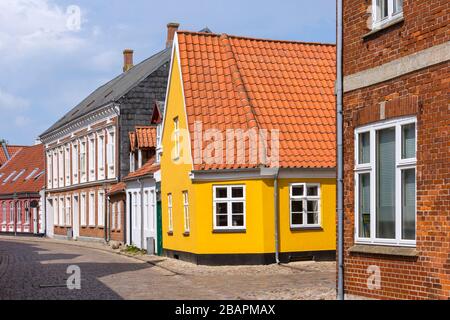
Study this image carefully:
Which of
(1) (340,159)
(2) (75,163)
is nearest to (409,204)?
(1) (340,159)

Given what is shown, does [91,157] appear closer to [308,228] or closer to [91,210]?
[91,210]

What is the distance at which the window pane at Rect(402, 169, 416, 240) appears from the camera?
11.8m

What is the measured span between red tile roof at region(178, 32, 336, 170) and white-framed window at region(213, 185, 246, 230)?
29.9 inches

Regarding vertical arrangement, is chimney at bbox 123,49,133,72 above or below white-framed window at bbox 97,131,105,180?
above

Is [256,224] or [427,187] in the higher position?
[427,187]

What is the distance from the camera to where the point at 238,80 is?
1051 inches

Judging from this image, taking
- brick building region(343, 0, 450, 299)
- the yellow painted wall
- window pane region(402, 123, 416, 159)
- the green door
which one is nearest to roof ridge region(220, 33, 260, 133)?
the yellow painted wall

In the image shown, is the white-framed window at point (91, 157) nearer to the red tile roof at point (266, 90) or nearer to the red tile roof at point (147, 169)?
the red tile roof at point (147, 169)

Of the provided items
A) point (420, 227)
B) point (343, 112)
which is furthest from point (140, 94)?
point (420, 227)

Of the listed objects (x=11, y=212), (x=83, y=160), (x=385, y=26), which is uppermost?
(x=385, y=26)

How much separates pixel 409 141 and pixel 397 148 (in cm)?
26

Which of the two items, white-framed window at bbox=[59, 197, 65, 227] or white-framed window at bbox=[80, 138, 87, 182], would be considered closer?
white-framed window at bbox=[80, 138, 87, 182]

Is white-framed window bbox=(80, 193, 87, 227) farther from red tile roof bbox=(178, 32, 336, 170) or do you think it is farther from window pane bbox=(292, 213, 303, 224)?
window pane bbox=(292, 213, 303, 224)
